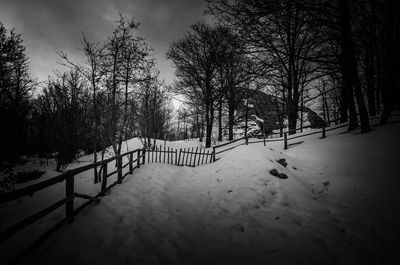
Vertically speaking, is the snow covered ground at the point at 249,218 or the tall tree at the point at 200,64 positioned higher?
the tall tree at the point at 200,64

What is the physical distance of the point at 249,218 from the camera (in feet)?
14.0

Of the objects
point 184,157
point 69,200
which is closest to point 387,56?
point 184,157

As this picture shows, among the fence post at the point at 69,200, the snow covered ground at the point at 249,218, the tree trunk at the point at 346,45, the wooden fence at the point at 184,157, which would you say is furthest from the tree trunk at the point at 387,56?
the fence post at the point at 69,200

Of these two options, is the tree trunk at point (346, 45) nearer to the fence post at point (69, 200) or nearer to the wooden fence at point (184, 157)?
the wooden fence at point (184, 157)

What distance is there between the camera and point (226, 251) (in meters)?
3.15

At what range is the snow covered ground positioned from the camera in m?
2.96

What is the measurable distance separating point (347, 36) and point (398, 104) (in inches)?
402

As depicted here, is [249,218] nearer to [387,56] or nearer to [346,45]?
[346,45]

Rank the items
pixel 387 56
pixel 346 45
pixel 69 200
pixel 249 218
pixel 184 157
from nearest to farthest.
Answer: pixel 69 200 → pixel 249 218 → pixel 346 45 → pixel 387 56 → pixel 184 157

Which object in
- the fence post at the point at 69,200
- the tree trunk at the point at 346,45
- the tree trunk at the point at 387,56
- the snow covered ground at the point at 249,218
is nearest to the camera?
the snow covered ground at the point at 249,218

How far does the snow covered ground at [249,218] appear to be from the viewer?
117 inches

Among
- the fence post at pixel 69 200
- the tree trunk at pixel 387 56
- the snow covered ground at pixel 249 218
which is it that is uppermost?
the tree trunk at pixel 387 56

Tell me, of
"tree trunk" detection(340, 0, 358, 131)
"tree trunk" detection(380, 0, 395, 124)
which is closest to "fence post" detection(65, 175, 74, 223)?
"tree trunk" detection(340, 0, 358, 131)

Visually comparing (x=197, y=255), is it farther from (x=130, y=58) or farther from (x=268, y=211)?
(x=130, y=58)
